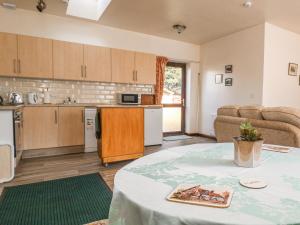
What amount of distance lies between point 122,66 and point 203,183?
4.12 meters

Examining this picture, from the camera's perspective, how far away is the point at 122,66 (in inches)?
184

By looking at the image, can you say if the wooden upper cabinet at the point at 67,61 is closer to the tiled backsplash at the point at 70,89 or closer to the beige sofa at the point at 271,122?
the tiled backsplash at the point at 70,89

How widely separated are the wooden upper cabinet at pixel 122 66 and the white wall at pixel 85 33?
34 cm

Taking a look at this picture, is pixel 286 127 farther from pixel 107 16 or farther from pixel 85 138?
pixel 107 16

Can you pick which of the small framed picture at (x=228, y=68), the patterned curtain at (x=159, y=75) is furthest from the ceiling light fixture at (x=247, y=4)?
the patterned curtain at (x=159, y=75)

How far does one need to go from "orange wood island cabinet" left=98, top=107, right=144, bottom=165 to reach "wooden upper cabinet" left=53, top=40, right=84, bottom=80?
4.85ft

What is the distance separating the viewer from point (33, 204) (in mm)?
2113

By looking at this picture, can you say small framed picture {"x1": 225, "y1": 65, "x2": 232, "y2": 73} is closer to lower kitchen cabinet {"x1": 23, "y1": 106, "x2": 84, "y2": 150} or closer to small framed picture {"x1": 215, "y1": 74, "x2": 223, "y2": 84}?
small framed picture {"x1": 215, "y1": 74, "x2": 223, "y2": 84}

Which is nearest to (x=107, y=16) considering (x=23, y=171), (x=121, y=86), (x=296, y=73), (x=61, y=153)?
(x=121, y=86)

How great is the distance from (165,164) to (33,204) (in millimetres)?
1773

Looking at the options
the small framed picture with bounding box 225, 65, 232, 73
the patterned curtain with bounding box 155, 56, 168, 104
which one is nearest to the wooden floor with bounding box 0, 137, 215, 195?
the patterned curtain with bounding box 155, 56, 168, 104

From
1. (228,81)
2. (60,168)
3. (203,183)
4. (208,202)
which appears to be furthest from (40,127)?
(228,81)

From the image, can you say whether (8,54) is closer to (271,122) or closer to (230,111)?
(230,111)

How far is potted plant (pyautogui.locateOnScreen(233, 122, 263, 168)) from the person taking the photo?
1.05m
